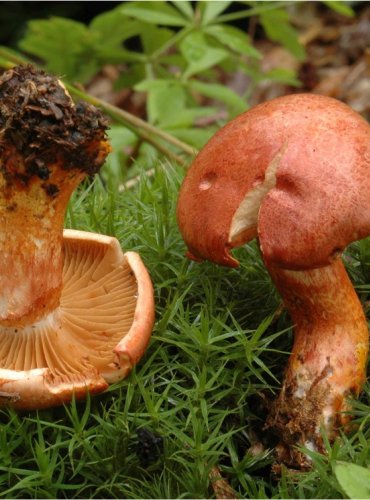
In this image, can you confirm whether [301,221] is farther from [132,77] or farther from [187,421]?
[132,77]

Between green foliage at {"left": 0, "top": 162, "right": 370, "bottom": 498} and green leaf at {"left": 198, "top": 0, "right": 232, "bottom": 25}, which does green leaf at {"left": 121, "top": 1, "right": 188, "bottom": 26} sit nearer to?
green leaf at {"left": 198, "top": 0, "right": 232, "bottom": 25}

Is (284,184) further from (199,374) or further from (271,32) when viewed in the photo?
(271,32)

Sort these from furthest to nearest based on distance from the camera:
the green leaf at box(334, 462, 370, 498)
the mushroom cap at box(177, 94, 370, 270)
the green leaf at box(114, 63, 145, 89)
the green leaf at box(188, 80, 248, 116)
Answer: the green leaf at box(114, 63, 145, 89) < the green leaf at box(188, 80, 248, 116) < the mushroom cap at box(177, 94, 370, 270) < the green leaf at box(334, 462, 370, 498)

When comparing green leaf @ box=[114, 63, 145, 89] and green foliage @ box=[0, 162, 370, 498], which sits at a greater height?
green foliage @ box=[0, 162, 370, 498]

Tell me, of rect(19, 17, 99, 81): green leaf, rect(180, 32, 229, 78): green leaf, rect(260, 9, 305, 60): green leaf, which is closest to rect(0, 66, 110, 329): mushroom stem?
rect(180, 32, 229, 78): green leaf

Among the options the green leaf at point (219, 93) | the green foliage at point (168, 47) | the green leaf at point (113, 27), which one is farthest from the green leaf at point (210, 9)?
the green leaf at point (113, 27)

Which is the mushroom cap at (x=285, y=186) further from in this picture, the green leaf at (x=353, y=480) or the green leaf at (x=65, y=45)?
the green leaf at (x=65, y=45)

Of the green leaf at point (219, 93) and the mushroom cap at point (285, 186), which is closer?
the mushroom cap at point (285, 186)
